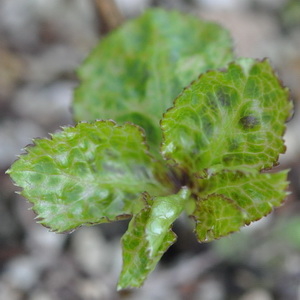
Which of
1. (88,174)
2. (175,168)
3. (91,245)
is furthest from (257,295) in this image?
(88,174)

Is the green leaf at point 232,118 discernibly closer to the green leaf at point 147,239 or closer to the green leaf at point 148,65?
the green leaf at point 147,239

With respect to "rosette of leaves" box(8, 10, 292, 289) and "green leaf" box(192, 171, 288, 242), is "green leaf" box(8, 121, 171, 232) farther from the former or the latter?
"green leaf" box(192, 171, 288, 242)

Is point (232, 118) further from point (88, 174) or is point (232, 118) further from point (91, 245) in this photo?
point (91, 245)

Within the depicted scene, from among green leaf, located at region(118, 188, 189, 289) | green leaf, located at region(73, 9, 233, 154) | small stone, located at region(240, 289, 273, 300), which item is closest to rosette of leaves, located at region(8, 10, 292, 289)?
green leaf, located at region(118, 188, 189, 289)

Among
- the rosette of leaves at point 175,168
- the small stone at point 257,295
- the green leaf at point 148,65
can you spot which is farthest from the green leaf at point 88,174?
the small stone at point 257,295

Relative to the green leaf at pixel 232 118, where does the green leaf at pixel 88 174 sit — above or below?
below

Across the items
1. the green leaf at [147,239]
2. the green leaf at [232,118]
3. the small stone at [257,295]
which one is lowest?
the small stone at [257,295]

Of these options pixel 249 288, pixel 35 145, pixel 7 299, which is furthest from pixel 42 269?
pixel 35 145
